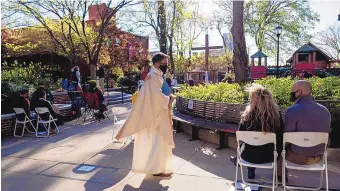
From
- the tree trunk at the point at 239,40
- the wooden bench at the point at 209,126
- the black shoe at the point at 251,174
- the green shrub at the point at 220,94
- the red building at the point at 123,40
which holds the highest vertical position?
the red building at the point at 123,40

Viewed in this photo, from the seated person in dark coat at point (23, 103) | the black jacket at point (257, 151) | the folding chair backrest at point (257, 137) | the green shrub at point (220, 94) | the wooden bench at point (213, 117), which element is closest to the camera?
the folding chair backrest at point (257, 137)

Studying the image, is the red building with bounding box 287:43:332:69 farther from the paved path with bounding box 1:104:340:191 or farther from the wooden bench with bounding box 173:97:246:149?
the paved path with bounding box 1:104:340:191

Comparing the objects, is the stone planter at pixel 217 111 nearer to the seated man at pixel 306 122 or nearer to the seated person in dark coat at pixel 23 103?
the seated man at pixel 306 122

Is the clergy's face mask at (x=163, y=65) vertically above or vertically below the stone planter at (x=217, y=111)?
above

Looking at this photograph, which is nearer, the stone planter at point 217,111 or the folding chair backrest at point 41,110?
the stone planter at point 217,111

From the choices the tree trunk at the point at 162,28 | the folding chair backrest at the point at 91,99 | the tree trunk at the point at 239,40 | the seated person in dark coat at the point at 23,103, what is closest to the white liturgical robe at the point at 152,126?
the seated person in dark coat at the point at 23,103

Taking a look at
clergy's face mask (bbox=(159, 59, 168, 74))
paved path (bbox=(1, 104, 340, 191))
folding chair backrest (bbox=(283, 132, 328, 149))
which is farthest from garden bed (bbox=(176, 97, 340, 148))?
clergy's face mask (bbox=(159, 59, 168, 74))

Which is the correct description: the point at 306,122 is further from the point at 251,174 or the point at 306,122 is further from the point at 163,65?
the point at 163,65

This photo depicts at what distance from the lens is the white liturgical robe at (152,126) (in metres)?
4.42

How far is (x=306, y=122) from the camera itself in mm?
3492

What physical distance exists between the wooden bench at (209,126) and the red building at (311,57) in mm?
26537

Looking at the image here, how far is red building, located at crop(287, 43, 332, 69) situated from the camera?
30.4m

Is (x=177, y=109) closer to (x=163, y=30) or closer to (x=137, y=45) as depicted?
(x=163, y=30)

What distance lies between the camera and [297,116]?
3.54m
